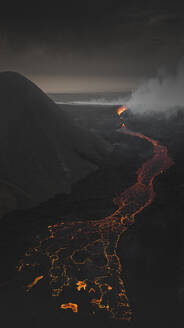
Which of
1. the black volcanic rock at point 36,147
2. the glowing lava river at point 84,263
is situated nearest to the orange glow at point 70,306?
Result: the glowing lava river at point 84,263

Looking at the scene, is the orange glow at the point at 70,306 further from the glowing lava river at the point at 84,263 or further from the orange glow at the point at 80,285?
the orange glow at the point at 80,285

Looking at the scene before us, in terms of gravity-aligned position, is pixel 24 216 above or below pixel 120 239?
above

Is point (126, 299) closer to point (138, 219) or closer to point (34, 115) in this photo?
point (138, 219)

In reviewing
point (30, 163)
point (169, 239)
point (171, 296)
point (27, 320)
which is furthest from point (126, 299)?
point (30, 163)

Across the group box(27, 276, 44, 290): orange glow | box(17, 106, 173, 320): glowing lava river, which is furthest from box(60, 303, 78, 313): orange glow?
box(27, 276, 44, 290): orange glow

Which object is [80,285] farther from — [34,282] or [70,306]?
[34,282]

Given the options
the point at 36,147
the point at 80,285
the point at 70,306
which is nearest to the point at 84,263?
the point at 80,285
